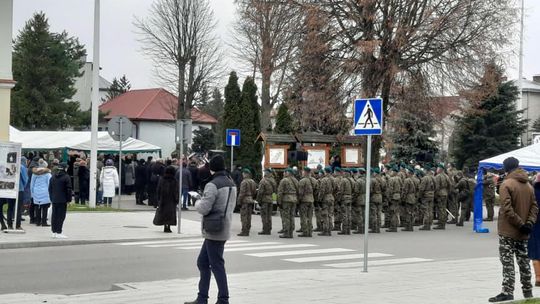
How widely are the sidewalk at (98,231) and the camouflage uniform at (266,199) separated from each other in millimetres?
1801

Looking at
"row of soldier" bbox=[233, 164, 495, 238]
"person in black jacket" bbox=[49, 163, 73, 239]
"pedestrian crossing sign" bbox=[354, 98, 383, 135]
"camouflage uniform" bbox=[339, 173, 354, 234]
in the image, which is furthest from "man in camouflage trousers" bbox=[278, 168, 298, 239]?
"pedestrian crossing sign" bbox=[354, 98, 383, 135]

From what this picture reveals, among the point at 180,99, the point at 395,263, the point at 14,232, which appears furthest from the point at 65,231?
the point at 180,99

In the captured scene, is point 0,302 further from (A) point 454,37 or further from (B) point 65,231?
(A) point 454,37

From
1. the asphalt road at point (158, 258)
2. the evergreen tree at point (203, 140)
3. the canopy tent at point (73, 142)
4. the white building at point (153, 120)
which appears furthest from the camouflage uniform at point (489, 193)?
the white building at point (153, 120)

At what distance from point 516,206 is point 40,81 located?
63.9m

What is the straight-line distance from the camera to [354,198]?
2428 centimetres

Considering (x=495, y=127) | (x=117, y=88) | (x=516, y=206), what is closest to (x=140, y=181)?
(x=516, y=206)

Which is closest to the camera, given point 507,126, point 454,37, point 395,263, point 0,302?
point 0,302

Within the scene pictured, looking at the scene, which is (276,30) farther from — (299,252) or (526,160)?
(299,252)

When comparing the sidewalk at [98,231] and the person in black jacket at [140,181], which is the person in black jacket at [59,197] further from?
the person in black jacket at [140,181]

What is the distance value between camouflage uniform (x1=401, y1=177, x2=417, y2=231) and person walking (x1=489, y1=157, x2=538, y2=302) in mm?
13696

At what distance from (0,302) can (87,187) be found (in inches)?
834

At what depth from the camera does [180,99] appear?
63719 mm

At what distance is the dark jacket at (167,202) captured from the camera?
2195 cm
